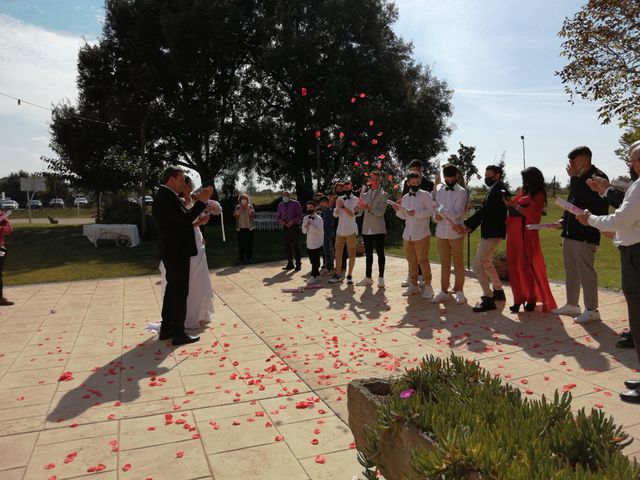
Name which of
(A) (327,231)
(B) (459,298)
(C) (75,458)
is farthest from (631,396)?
(A) (327,231)

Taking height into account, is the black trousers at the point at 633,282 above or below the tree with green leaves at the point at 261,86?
below

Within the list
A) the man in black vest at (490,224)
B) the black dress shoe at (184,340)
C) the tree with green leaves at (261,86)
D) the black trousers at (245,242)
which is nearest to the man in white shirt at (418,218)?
the man in black vest at (490,224)

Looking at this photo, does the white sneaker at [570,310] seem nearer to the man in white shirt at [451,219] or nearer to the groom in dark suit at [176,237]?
the man in white shirt at [451,219]

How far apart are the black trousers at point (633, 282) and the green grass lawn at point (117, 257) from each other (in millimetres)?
5230

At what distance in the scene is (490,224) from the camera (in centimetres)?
731

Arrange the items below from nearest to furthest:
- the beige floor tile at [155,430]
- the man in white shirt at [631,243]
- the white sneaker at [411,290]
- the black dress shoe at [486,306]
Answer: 1. the beige floor tile at [155,430]
2. the man in white shirt at [631,243]
3. the black dress shoe at [486,306]
4. the white sneaker at [411,290]

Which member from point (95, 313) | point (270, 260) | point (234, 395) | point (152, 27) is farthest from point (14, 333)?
point (152, 27)

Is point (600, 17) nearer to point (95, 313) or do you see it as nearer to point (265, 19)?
point (95, 313)

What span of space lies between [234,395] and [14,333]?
441cm

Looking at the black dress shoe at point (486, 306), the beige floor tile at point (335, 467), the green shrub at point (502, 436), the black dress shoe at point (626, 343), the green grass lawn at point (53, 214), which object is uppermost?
the green grass lawn at point (53, 214)

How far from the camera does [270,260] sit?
14875 mm

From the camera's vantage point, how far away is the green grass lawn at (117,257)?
12109mm

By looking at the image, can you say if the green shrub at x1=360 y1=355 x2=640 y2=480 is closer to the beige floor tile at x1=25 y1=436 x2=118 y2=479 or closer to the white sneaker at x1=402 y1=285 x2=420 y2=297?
the beige floor tile at x1=25 y1=436 x2=118 y2=479

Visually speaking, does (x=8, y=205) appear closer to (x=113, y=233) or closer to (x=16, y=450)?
(x=113, y=233)
